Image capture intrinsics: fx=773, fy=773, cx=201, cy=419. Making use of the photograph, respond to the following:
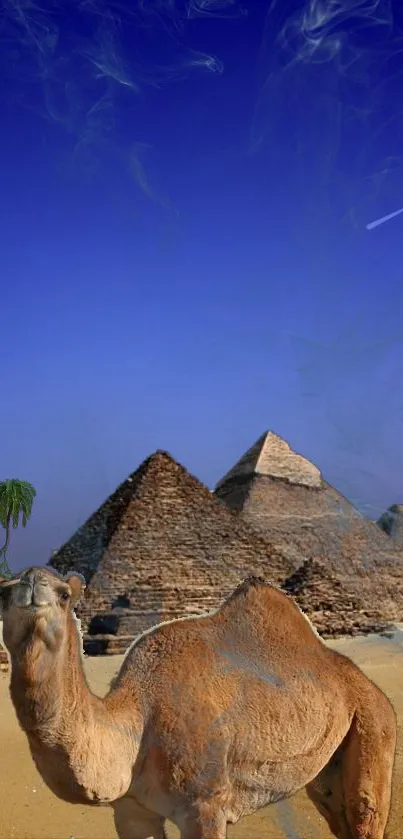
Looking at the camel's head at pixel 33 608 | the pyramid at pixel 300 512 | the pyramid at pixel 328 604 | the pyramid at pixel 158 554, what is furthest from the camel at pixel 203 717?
the pyramid at pixel 300 512

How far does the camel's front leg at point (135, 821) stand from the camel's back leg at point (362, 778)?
3.10ft

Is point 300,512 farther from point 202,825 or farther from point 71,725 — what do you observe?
point 71,725

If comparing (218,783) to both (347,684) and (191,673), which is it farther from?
(347,684)

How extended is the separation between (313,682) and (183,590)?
22366mm

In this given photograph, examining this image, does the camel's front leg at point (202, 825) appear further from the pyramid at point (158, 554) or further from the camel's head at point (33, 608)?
the pyramid at point (158, 554)

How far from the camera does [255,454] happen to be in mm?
41625

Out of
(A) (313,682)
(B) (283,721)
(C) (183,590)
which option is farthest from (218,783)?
(C) (183,590)

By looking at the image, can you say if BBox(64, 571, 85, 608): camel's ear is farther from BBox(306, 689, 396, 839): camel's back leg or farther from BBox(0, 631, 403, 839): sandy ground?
BBox(0, 631, 403, 839): sandy ground

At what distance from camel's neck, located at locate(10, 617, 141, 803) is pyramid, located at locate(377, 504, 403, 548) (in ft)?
149

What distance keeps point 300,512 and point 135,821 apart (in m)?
37.0

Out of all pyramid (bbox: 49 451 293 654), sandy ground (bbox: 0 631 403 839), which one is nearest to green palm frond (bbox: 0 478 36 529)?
pyramid (bbox: 49 451 293 654)

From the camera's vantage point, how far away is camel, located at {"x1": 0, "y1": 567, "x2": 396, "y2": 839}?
2879 mm

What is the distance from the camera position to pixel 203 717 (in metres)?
3.37

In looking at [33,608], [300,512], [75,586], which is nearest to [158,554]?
[300,512]
